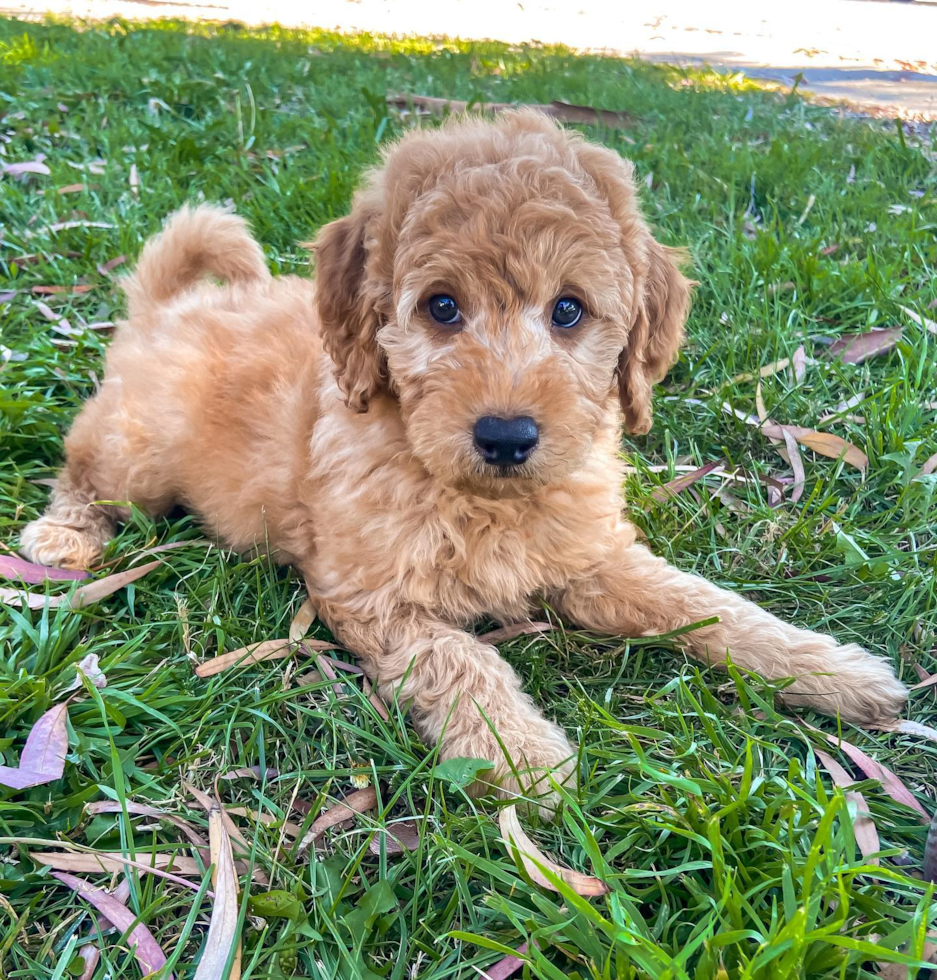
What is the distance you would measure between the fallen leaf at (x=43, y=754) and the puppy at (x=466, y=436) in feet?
2.45

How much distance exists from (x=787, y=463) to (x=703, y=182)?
2631 millimetres

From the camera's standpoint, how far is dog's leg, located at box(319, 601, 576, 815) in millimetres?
1933

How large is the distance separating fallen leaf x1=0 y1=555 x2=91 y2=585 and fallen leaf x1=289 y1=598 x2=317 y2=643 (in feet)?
2.35

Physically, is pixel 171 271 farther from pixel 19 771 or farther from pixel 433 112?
pixel 433 112

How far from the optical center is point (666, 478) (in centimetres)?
301

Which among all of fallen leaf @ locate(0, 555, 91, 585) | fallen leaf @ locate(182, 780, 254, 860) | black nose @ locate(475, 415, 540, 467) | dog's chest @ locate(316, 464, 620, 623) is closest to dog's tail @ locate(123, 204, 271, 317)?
fallen leaf @ locate(0, 555, 91, 585)

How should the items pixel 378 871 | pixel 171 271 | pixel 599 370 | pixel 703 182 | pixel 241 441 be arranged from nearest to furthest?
pixel 378 871 → pixel 599 370 → pixel 241 441 → pixel 171 271 → pixel 703 182

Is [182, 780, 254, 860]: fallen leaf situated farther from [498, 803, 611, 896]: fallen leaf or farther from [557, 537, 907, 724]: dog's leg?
[557, 537, 907, 724]: dog's leg

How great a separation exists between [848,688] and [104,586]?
2163 millimetres

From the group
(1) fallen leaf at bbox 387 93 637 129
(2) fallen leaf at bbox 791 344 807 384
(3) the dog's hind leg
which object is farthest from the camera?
(1) fallen leaf at bbox 387 93 637 129

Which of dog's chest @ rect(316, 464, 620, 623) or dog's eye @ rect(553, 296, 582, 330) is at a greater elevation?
dog's eye @ rect(553, 296, 582, 330)

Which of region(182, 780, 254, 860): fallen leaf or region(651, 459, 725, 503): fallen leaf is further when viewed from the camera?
region(651, 459, 725, 503): fallen leaf

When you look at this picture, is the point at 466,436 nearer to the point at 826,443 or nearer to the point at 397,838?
the point at 397,838

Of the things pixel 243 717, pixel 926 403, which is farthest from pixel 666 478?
pixel 243 717
